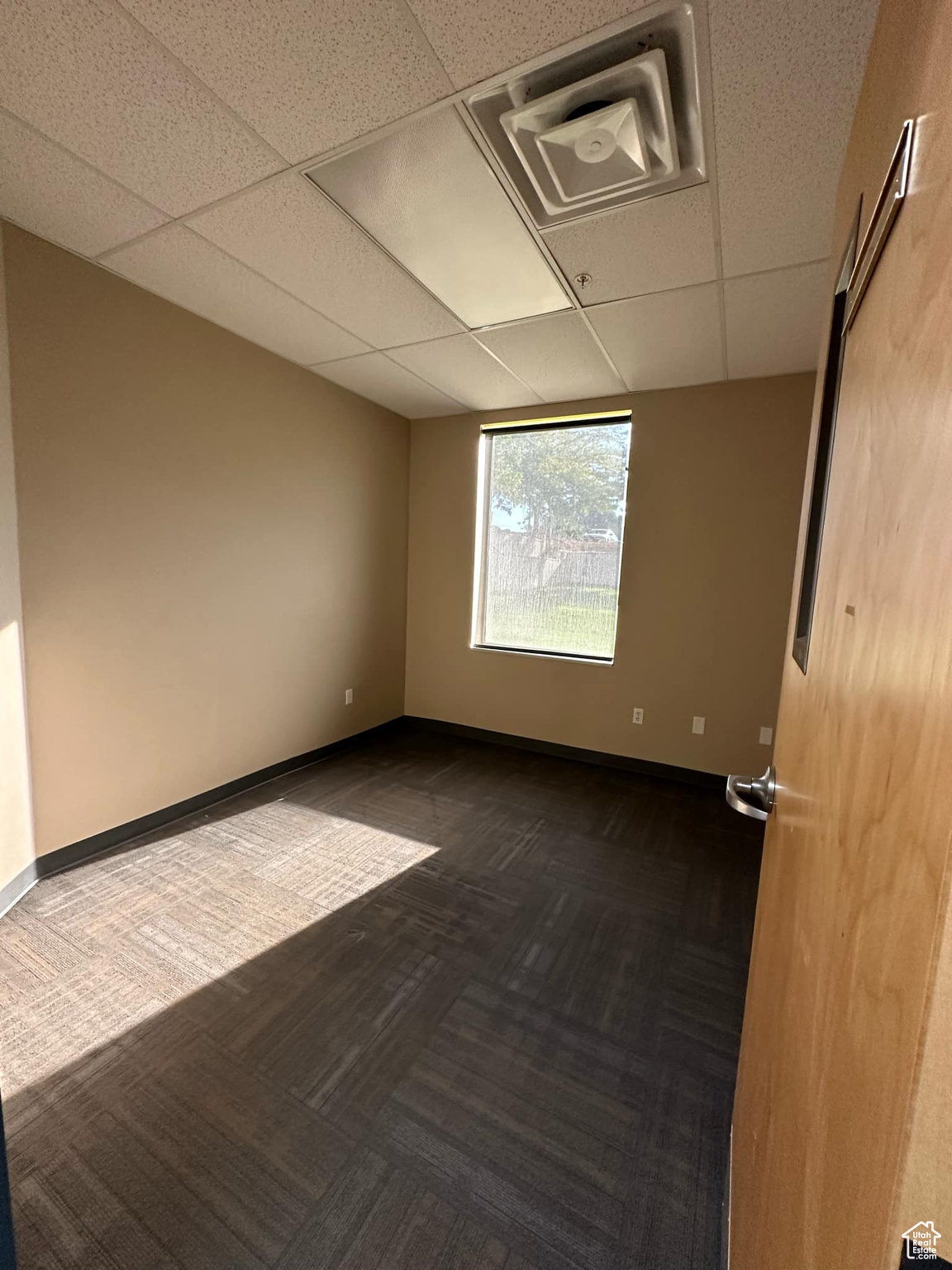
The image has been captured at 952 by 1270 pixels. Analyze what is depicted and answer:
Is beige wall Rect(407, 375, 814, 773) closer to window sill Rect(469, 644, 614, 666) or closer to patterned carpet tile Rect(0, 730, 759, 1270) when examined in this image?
window sill Rect(469, 644, 614, 666)

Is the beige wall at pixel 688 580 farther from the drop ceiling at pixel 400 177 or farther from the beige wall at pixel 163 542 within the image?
the beige wall at pixel 163 542

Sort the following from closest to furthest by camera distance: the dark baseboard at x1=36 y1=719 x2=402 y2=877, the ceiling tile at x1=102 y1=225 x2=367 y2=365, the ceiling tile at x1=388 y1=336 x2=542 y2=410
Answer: the ceiling tile at x1=102 y1=225 x2=367 y2=365, the dark baseboard at x1=36 y1=719 x2=402 y2=877, the ceiling tile at x1=388 y1=336 x2=542 y2=410

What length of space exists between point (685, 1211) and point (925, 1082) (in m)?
1.37

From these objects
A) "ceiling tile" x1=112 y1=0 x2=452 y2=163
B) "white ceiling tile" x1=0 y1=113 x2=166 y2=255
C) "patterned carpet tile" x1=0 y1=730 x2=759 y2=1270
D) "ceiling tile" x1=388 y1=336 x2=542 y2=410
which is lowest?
"patterned carpet tile" x1=0 y1=730 x2=759 y2=1270

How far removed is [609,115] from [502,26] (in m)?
0.34

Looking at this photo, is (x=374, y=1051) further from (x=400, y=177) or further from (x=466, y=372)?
(x=466, y=372)

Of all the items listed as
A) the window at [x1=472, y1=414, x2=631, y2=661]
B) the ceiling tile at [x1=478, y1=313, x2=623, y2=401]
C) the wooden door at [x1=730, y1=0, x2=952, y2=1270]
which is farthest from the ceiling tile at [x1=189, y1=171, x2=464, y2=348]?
the wooden door at [x1=730, y1=0, x2=952, y2=1270]

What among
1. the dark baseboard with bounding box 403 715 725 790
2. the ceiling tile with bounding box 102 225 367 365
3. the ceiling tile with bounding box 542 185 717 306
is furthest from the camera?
the dark baseboard with bounding box 403 715 725 790

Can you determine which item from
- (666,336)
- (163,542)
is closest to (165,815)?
(163,542)

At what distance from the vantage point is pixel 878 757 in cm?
35

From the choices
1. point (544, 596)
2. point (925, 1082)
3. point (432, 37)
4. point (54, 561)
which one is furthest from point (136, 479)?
point (925, 1082)

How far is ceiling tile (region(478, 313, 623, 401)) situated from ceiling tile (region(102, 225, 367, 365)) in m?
0.80

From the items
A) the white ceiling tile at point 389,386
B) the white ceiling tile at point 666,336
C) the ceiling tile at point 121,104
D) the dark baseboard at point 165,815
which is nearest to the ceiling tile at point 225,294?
the white ceiling tile at point 389,386

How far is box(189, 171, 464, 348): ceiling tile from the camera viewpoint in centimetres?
166
